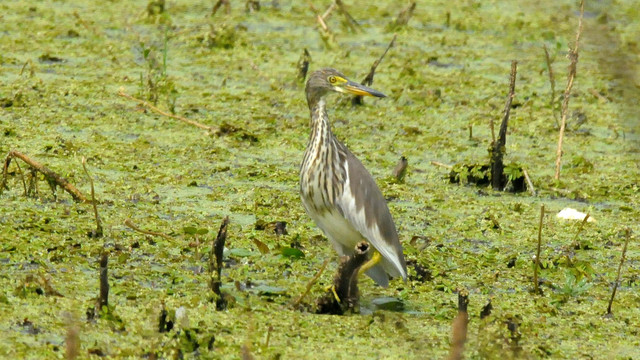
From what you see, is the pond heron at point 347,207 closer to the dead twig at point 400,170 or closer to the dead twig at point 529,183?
the dead twig at point 400,170

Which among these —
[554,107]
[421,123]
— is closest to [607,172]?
[554,107]

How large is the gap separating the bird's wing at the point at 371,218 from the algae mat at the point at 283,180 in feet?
0.58

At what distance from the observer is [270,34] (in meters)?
9.20

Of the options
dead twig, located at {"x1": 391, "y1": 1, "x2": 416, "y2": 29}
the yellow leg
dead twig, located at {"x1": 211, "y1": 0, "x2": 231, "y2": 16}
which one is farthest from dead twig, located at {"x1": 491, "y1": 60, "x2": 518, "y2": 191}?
dead twig, located at {"x1": 211, "y1": 0, "x2": 231, "y2": 16}

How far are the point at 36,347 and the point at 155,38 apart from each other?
5.91 metres

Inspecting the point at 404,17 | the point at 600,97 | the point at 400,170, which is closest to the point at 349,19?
the point at 404,17

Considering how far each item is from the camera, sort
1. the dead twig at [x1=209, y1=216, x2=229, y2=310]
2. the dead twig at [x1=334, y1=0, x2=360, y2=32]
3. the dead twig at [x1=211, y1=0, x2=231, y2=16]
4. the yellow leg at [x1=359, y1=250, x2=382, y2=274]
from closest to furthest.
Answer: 1. the dead twig at [x1=209, y1=216, x2=229, y2=310]
2. the yellow leg at [x1=359, y1=250, x2=382, y2=274]
3. the dead twig at [x1=334, y1=0, x2=360, y2=32]
4. the dead twig at [x1=211, y1=0, x2=231, y2=16]

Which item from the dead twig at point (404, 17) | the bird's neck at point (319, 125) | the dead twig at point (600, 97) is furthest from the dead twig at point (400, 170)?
the dead twig at point (404, 17)

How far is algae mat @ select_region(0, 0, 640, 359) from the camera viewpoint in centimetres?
354

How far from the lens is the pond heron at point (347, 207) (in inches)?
166

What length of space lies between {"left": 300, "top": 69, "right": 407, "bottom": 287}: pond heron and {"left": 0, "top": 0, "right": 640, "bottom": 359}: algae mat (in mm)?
169

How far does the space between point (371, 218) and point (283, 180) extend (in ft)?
5.09

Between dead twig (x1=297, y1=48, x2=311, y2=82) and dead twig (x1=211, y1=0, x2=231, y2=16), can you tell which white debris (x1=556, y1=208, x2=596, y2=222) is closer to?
dead twig (x1=297, y1=48, x2=311, y2=82)

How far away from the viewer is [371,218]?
4.26 m
